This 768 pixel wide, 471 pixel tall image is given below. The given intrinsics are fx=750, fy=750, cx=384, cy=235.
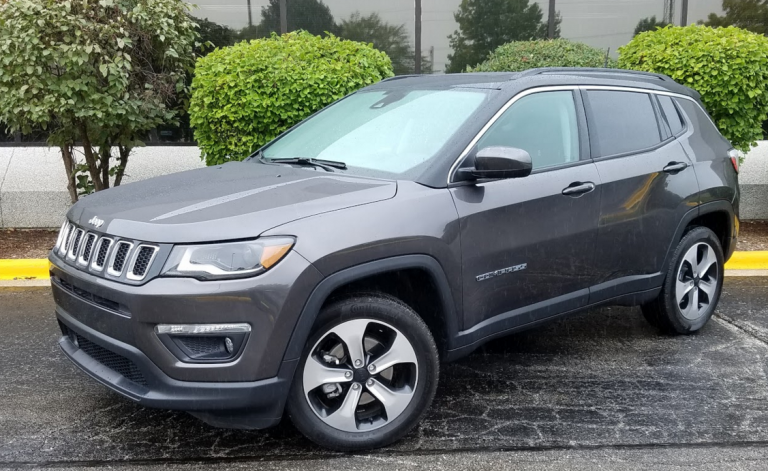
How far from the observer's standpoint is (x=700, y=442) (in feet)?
11.5

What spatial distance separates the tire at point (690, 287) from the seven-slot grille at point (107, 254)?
10.4 feet

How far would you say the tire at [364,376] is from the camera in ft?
10.5

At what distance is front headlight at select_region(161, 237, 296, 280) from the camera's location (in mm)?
2955

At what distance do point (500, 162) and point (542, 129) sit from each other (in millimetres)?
694

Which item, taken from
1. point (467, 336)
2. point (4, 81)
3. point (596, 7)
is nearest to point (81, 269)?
point (467, 336)

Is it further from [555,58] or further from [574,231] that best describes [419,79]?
[555,58]

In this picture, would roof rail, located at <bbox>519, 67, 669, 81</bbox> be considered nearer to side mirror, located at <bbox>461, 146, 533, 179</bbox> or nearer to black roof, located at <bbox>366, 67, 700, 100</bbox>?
black roof, located at <bbox>366, 67, 700, 100</bbox>

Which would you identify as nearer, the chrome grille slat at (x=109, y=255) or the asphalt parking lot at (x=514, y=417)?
the chrome grille slat at (x=109, y=255)

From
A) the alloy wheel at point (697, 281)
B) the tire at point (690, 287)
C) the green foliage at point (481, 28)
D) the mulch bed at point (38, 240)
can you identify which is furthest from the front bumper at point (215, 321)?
the green foliage at point (481, 28)

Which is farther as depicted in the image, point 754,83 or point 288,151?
point 754,83

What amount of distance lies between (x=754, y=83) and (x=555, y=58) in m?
2.00

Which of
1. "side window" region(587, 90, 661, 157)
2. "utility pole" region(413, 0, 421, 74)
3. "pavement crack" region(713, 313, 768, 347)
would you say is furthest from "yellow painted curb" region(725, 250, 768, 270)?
"utility pole" region(413, 0, 421, 74)

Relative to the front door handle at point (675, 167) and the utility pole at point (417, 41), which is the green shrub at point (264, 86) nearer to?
the front door handle at point (675, 167)

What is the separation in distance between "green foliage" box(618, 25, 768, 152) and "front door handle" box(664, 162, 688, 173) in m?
3.13
